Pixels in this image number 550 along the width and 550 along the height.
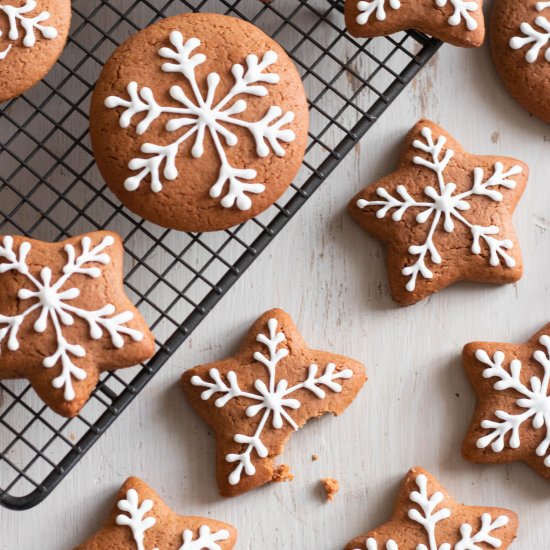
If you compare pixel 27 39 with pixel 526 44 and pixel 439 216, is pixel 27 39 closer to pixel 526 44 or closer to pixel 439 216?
pixel 439 216

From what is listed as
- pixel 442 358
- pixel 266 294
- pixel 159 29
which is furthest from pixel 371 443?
pixel 159 29

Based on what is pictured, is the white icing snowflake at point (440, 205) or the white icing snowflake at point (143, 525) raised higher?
the white icing snowflake at point (440, 205)

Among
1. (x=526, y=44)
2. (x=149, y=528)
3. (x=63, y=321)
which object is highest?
(x=526, y=44)

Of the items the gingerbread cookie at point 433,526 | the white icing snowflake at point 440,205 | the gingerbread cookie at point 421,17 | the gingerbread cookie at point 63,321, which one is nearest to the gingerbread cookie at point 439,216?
the white icing snowflake at point 440,205

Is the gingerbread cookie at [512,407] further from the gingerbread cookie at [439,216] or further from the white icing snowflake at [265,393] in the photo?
the white icing snowflake at [265,393]

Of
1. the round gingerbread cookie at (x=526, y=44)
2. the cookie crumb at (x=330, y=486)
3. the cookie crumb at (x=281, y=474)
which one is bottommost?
the cookie crumb at (x=281, y=474)

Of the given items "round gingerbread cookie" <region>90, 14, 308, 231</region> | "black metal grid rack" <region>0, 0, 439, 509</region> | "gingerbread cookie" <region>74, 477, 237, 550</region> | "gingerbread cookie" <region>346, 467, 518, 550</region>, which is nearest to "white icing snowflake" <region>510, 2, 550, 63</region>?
"black metal grid rack" <region>0, 0, 439, 509</region>

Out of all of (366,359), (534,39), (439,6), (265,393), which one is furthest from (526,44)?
(265,393)
